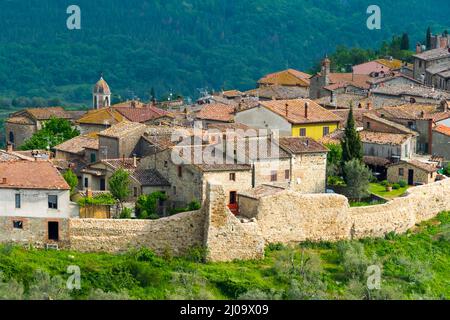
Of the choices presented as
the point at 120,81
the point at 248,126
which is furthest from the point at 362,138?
the point at 120,81

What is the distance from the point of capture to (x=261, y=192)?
3956 cm

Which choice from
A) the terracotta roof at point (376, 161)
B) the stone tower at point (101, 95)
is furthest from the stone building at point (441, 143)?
the stone tower at point (101, 95)

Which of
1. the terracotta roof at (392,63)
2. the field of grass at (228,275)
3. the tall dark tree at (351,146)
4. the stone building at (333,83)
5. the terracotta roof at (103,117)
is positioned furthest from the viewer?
the terracotta roof at (392,63)

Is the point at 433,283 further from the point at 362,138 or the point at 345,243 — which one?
the point at 362,138

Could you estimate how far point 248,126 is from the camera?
2056 inches

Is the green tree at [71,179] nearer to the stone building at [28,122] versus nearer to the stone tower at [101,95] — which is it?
the stone building at [28,122]

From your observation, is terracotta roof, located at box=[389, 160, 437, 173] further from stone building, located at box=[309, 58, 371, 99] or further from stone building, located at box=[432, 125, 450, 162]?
stone building, located at box=[309, 58, 371, 99]

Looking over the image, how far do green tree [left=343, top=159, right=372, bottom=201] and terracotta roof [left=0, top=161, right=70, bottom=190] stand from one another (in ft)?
36.8

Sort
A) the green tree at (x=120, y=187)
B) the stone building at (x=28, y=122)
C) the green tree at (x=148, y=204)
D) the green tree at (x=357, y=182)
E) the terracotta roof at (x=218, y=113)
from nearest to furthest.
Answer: the green tree at (x=148, y=204) → the green tree at (x=120, y=187) → the green tree at (x=357, y=182) → the terracotta roof at (x=218, y=113) → the stone building at (x=28, y=122)

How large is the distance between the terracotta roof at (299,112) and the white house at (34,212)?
1628cm

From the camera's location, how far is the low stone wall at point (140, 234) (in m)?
37.0

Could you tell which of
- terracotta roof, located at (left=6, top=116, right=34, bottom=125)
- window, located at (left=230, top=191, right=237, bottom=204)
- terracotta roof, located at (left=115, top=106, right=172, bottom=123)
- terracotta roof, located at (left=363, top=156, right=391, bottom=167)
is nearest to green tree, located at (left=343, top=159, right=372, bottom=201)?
terracotta roof, located at (left=363, top=156, right=391, bottom=167)

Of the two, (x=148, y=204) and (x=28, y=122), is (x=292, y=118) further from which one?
(x=28, y=122)

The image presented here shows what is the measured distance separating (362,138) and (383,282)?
13445 millimetres
